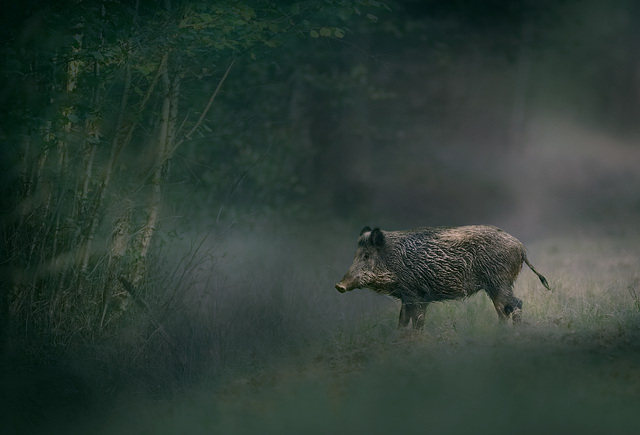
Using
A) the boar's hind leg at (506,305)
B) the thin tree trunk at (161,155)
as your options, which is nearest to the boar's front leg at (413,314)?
the boar's hind leg at (506,305)

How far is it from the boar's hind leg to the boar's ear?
3.95 ft

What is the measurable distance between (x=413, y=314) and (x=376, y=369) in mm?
1103

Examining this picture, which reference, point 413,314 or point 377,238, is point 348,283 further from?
point 413,314

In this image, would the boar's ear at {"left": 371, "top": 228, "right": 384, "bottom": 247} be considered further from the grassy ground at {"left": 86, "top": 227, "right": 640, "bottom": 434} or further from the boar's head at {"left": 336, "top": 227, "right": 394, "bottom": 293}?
the grassy ground at {"left": 86, "top": 227, "right": 640, "bottom": 434}

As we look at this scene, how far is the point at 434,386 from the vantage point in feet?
21.0

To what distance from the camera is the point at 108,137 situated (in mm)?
8242

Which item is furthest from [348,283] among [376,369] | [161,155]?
[161,155]

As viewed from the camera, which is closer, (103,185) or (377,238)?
(377,238)

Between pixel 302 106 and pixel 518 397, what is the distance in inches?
244

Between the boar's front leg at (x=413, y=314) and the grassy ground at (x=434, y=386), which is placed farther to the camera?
the boar's front leg at (x=413, y=314)

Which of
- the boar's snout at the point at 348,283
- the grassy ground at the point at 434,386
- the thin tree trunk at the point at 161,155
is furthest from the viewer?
the thin tree trunk at the point at 161,155

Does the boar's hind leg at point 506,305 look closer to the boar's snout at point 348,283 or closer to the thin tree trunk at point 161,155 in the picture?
the boar's snout at point 348,283

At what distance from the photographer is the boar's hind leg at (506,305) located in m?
7.82

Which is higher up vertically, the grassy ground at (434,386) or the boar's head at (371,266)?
the boar's head at (371,266)
